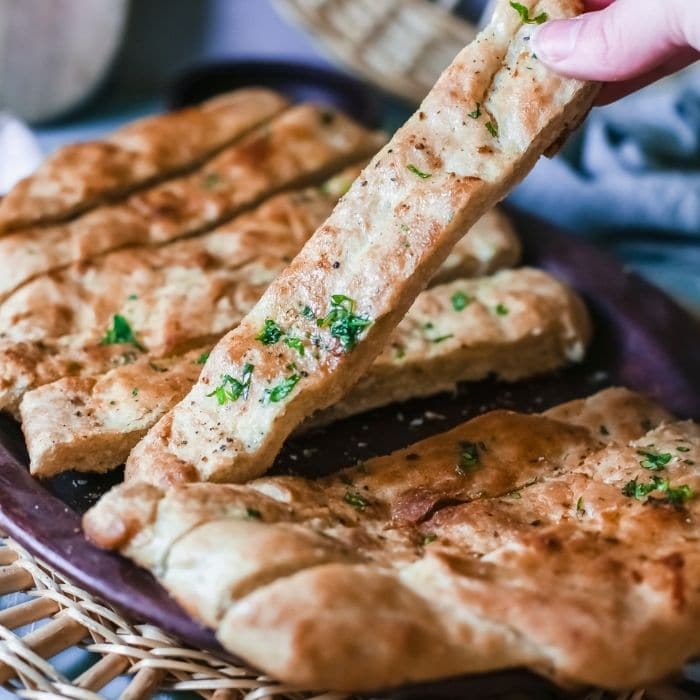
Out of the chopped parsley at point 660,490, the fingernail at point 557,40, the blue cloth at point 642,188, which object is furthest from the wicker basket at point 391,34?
the chopped parsley at point 660,490

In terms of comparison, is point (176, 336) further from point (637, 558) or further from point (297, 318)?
point (637, 558)

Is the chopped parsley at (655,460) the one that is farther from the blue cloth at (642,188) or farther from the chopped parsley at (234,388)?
the blue cloth at (642,188)

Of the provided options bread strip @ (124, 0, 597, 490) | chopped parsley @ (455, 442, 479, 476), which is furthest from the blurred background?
bread strip @ (124, 0, 597, 490)

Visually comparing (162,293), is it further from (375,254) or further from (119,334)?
(375,254)

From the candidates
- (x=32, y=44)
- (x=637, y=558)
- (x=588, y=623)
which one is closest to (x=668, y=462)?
(x=637, y=558)

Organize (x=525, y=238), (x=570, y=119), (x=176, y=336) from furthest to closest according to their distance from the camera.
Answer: (x=525, y=238) < (x=176, y=336) < (x=570, y=119)

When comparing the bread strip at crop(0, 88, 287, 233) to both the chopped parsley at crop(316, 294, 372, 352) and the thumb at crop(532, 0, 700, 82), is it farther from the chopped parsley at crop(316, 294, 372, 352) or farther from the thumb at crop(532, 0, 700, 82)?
the thumb at crop(532, 0, 700, 82)
